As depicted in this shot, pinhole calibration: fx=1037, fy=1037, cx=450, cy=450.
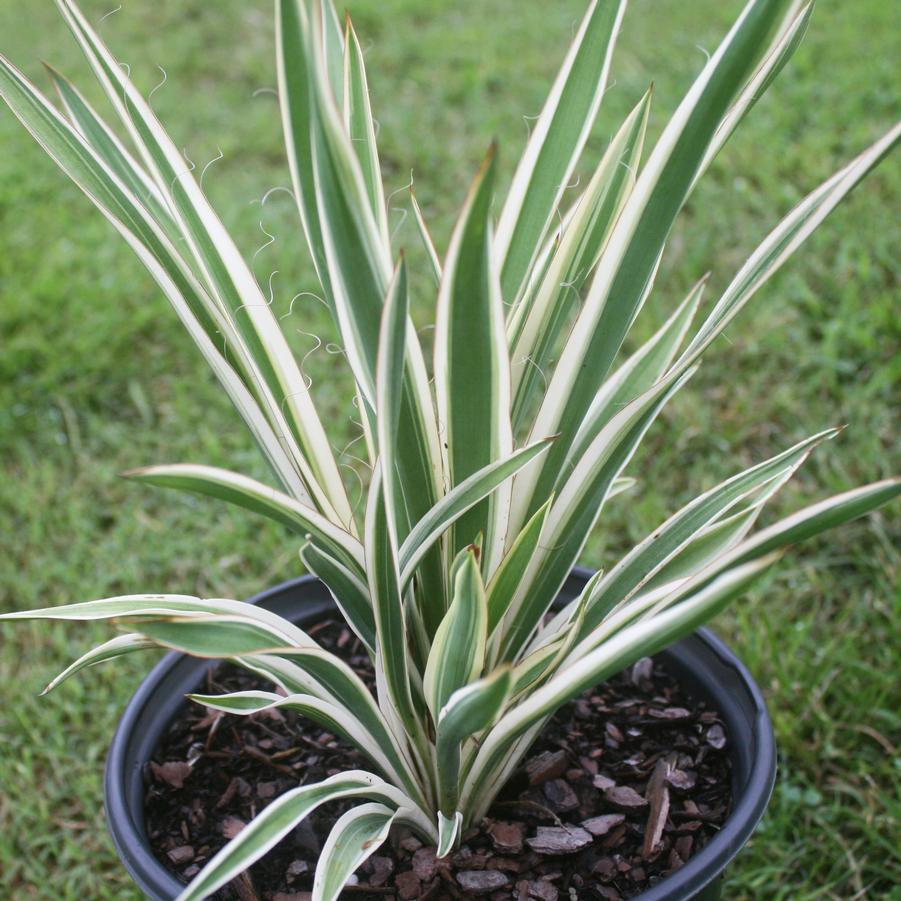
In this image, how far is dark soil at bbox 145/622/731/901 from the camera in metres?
0.91

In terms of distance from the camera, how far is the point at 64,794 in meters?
1.40

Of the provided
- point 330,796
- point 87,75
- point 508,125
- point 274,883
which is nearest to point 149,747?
point 274,883

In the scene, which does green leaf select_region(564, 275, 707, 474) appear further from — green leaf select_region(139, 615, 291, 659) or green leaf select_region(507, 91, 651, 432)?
green leaf select_region(139, 615, 291, 659)

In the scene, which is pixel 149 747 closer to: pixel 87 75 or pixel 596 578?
pixel 596 578

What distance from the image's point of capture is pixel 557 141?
87cm

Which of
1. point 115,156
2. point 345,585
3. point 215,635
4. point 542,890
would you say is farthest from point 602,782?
point 115,156

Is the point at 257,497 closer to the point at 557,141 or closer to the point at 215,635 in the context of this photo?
the point at 215,635

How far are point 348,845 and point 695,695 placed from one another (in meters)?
0.43

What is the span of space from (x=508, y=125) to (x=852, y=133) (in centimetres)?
84

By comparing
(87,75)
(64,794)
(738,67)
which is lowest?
(64,794)

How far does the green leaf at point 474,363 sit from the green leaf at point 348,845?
0.22m

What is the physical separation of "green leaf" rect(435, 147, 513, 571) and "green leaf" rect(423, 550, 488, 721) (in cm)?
10

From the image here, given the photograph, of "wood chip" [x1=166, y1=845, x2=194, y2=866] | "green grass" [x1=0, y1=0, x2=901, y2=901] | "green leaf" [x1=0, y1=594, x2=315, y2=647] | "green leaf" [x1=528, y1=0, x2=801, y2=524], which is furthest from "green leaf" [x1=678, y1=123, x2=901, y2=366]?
"green grass" [x1=0, y1=0, x2=901, y2=901]

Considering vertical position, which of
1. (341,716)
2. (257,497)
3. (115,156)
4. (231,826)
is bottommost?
(231,826)
